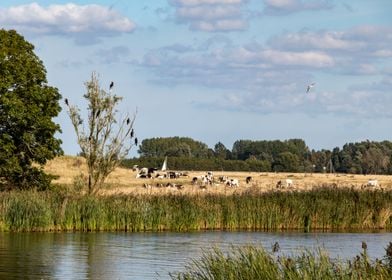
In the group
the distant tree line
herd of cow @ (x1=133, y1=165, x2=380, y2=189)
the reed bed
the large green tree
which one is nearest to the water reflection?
the reed bed

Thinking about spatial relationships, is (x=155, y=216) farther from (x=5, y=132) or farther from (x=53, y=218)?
(x=5, y=132)

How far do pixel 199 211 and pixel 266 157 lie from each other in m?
107

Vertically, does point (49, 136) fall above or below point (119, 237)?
above

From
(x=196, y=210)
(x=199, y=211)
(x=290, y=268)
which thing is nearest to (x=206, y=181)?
(x=199, y=211)

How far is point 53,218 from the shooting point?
39.4 meters

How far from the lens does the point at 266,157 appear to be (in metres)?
148

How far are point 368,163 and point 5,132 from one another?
8928cm

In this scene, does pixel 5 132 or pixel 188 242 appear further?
pixel 5 132

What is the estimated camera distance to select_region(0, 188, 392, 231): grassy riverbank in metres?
39.1

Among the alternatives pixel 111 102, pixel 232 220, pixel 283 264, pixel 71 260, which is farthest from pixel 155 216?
pixel 283 264

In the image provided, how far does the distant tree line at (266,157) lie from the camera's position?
115938 millimetres

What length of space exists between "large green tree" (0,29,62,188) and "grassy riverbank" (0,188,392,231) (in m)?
5.25

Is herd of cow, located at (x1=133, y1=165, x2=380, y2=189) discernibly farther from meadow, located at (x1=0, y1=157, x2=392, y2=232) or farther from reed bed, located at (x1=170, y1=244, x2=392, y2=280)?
reed bed, located at (x1=170, y1=244, x2=392, y2=280)

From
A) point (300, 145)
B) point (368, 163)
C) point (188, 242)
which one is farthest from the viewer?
point (300, 145)
